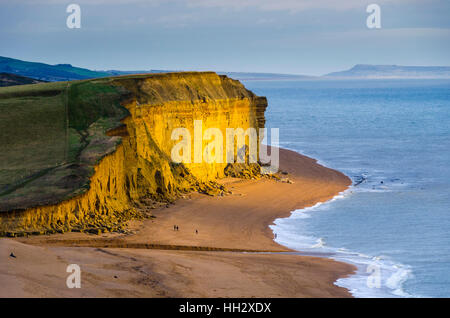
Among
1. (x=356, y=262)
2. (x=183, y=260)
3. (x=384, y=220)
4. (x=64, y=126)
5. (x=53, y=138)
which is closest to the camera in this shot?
(x=183, y=260)

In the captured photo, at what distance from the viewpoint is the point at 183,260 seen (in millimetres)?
28016

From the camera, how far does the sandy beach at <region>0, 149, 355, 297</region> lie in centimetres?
2275

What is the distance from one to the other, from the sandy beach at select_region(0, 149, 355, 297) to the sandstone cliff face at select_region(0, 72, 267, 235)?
106 cm

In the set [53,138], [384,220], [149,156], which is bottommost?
[384,220]

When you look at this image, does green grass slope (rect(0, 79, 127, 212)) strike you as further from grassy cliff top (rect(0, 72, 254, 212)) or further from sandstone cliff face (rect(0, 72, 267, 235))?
sandstone cliff face (rect(0, 72, 267, 235))

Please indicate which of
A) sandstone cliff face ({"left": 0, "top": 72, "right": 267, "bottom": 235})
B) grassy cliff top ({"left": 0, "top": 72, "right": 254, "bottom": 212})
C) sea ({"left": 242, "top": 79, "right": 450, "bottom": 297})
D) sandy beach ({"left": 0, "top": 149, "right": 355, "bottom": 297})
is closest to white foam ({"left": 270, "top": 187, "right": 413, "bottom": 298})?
sea ({"left": 242, "top": 79, "right": 450, "bottom": 297})

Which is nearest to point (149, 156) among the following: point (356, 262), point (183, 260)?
point (183, 260)

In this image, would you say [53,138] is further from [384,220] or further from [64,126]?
[384,220]

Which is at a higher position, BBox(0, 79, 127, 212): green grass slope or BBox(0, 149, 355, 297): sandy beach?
BBox(0, 79, 127, 212): green grass slope

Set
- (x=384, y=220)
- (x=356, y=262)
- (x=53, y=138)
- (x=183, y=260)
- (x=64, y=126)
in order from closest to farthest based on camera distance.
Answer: (x=183, y=260)
(x=356, y=262)
(x=53, y=138)
(x=64, y=126)
(x=384, y=220)

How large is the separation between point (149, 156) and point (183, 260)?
11.9 meters

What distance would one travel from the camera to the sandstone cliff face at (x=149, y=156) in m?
31.1

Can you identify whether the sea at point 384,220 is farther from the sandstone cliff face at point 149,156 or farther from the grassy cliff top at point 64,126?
the grassy cliff top at point 64,126
